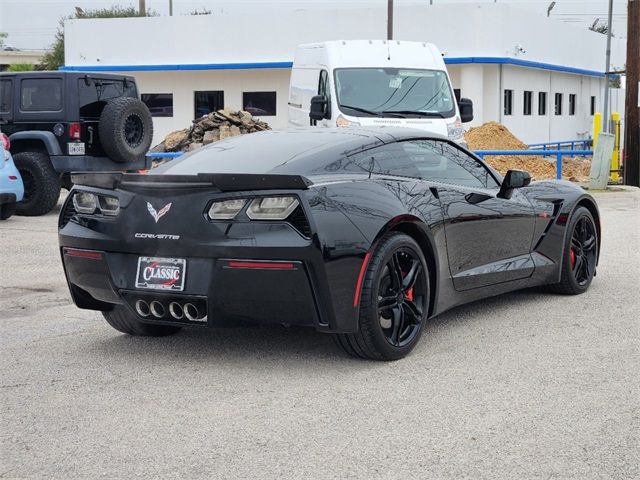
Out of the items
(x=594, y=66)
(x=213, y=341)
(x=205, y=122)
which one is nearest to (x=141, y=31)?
(x=205, y=122)

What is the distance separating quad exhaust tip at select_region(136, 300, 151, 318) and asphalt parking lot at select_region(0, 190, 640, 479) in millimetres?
310

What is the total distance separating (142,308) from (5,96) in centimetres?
1059

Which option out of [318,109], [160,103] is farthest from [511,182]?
[160,103]

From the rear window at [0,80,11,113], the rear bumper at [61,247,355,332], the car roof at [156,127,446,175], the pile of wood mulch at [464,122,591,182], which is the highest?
the rear window at [0,80,11,113]

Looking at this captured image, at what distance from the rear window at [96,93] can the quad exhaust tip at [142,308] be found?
10055 millimetres

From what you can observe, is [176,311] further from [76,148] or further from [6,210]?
[76,148]

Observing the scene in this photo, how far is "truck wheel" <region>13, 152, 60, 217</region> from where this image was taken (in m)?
15.1

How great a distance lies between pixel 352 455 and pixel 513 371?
173 cm

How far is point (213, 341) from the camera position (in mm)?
6512

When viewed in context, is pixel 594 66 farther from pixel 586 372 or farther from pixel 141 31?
pixel 586 372

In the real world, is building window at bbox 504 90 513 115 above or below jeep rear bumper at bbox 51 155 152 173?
above

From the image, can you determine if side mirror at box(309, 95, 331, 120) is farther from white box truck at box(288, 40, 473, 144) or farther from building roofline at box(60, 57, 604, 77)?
building roofline at box(60, 57, 604, 77)

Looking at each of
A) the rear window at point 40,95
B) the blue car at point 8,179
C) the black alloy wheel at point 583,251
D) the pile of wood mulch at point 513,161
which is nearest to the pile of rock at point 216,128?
the pile of wood mulch at point 513,161

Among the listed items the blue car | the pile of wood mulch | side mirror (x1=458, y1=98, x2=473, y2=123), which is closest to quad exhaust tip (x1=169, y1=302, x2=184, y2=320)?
the blue car
